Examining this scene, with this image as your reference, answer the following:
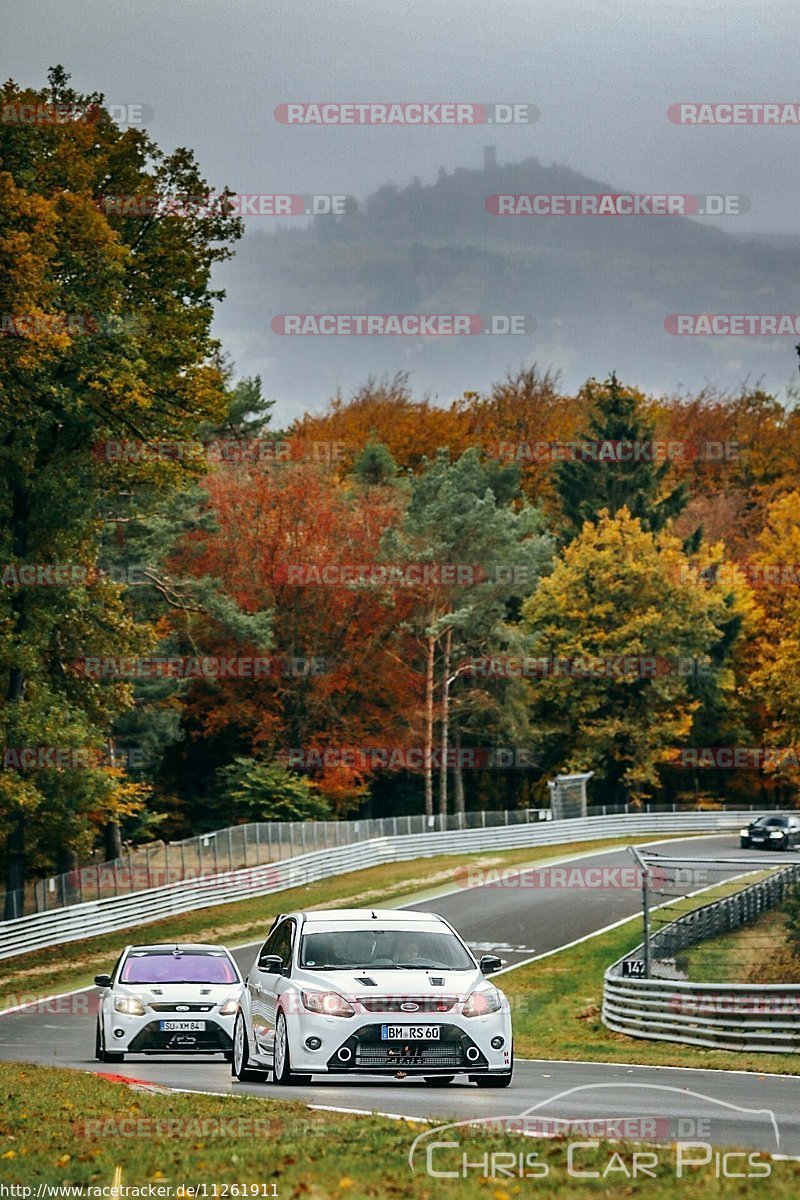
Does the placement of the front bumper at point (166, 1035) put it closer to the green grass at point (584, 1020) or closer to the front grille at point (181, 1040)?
the front grille at point (181, 1040)

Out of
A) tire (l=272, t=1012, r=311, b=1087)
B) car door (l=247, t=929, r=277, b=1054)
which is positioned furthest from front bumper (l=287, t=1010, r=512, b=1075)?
car door (l=247, t=929, r=277, b=1054)

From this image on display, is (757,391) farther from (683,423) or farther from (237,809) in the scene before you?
(237,809)

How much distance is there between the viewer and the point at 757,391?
358 feet

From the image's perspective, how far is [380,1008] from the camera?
14.4m

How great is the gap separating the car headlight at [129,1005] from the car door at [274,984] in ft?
14.2

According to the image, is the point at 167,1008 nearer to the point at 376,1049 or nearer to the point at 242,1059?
the point at 242,1059

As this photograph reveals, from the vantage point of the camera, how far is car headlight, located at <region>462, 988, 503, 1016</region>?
47.8 feet

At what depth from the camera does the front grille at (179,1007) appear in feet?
65.5

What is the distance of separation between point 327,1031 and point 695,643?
69.4 m

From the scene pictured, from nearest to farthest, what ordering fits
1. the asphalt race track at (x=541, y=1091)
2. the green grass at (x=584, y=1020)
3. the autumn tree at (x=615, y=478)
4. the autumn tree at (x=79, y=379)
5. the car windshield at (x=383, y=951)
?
the asphalt race track at (x=541, y=1091) → the car windshield at (x=383, y=951) → the green grass at (x=584, y=1020) → the autumn tree at (x=79, y=379) → the autumn tree at (x=615, y=478)

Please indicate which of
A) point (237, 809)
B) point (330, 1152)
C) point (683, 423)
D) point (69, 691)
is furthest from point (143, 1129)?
point (683, 423)

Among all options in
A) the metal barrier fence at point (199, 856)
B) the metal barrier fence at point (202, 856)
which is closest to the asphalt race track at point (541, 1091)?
the metal barrier fence at point (199, 856)

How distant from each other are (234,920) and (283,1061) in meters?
31.6

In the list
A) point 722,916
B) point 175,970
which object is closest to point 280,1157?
point 175,970
